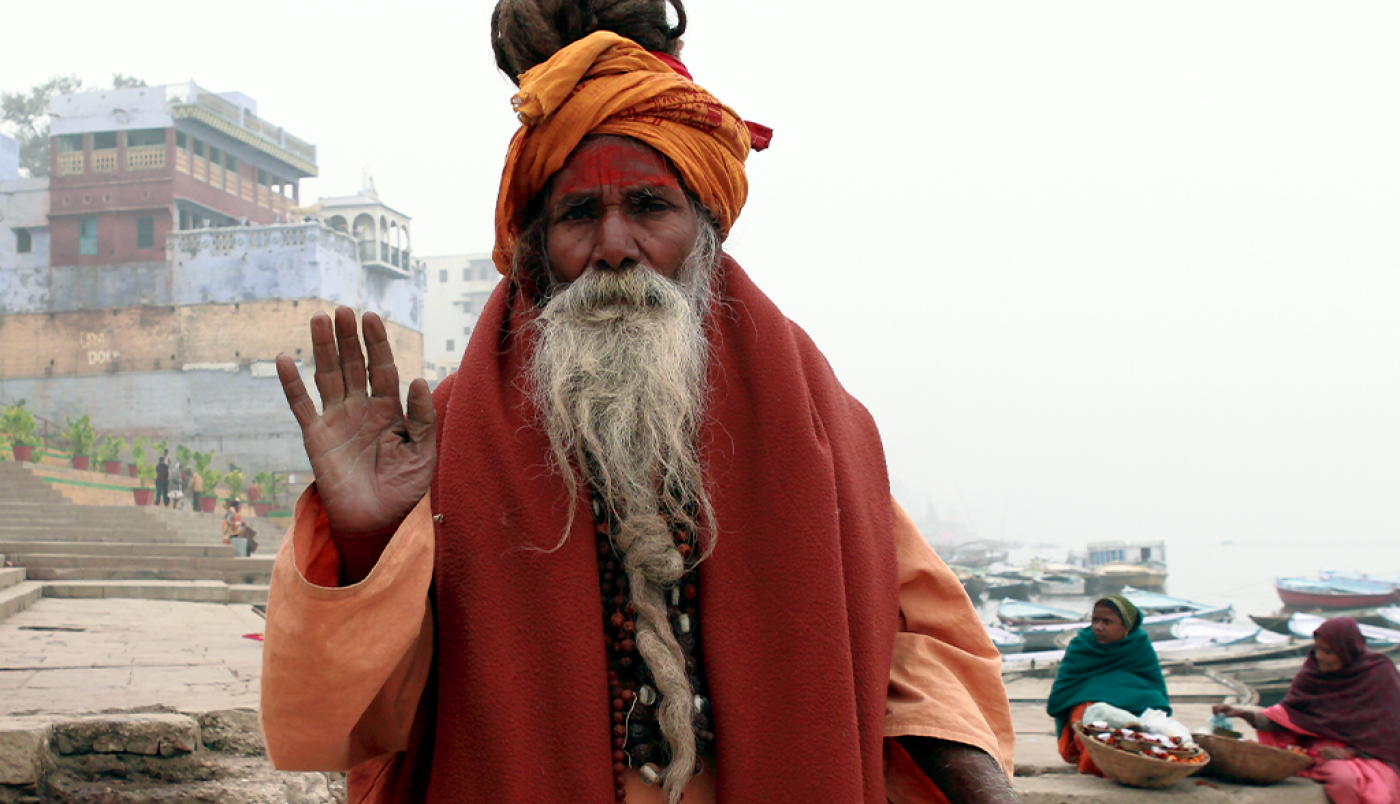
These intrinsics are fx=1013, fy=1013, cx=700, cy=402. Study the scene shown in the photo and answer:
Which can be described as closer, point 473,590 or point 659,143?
point 473,590

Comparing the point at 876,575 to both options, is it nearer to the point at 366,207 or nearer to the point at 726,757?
the point at 726,757

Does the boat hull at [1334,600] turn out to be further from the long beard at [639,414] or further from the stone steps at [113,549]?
the long beard at [639,414]

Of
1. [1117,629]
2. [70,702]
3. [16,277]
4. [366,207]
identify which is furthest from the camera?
[366,207]

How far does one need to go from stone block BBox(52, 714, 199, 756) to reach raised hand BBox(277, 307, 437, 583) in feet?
8.85

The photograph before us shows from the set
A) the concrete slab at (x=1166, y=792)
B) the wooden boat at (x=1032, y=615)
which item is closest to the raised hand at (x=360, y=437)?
the concrete slab at (x=1166, y=792)

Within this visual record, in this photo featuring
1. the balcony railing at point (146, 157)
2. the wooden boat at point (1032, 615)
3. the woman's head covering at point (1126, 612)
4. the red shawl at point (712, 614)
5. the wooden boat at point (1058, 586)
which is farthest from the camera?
the wooden boat at point (1058, 586)

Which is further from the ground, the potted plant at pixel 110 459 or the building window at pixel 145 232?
the building window at pixel 145 232

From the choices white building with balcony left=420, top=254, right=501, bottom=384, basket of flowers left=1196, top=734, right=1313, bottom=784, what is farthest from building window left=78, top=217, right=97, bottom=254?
basket of flowers left=1196, top=734, right=1313, bottom=784

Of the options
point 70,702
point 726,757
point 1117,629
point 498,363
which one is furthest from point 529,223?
point 1117,629

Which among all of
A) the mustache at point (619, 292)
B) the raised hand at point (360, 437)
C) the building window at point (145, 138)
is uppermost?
the building window at point (145, 138)

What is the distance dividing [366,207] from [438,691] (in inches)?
1631

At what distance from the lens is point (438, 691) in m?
1.43

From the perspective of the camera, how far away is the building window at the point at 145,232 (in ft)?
115

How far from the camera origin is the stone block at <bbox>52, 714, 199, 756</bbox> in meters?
3.39
